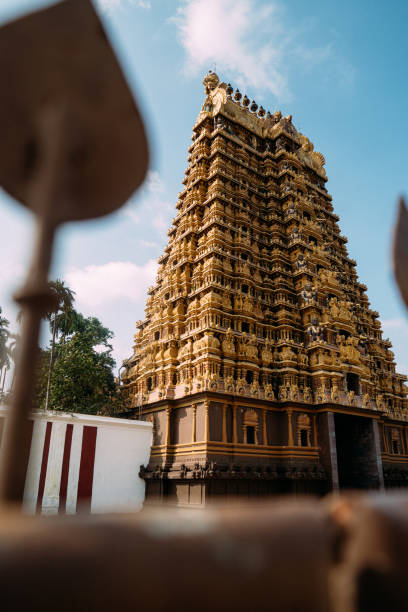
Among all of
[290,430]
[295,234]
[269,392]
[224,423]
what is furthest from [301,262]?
[224,423]

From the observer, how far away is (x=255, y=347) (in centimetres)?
2427

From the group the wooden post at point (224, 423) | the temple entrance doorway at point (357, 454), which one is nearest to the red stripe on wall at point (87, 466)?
the wooden post at point (224, 423)

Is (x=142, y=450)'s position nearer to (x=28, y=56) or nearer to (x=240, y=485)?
(x=240, y=485)

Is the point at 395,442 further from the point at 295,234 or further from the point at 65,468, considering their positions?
the point at 65,468

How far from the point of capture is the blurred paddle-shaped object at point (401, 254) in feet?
9.34

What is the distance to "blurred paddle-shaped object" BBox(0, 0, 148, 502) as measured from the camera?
1.85 meters

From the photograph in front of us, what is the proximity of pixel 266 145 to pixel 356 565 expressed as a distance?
38.2m

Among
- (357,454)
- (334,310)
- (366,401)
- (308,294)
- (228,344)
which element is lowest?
(357,454)

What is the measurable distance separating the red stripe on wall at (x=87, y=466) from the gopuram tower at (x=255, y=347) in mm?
3150

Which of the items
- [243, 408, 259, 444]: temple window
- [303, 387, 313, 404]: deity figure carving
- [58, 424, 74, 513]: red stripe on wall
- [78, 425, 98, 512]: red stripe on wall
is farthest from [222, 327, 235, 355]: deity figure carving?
[58, 424, 74, 513]: red stripe on wall

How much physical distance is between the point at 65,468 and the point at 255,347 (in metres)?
12.1

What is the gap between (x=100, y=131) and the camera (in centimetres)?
208

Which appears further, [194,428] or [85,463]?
[85,463]

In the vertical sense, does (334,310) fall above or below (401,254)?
above
